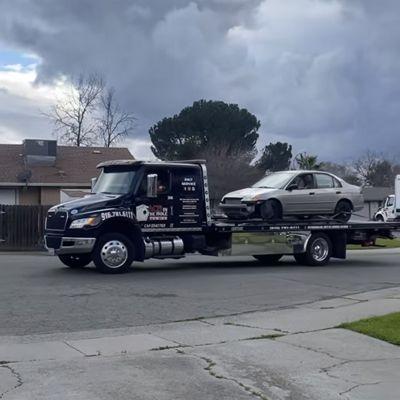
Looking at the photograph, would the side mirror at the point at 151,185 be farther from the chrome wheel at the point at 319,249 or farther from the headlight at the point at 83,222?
the chrome wheel at the point at 319,249

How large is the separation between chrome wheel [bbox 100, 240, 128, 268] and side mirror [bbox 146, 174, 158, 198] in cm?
139

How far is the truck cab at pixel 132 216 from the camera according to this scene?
1602 cm

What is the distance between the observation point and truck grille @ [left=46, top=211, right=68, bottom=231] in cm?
1605

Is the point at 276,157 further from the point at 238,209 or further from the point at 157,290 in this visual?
the point at 157,290

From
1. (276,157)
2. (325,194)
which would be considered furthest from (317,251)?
(276,157)

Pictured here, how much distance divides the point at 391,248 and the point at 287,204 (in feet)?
46.6

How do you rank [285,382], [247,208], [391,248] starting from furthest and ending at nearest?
[391,248], [247,208], [285,382]

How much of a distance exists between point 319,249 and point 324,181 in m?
1.93

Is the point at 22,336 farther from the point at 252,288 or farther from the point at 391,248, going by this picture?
the point at 391,248

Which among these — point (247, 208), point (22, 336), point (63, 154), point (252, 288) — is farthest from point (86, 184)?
point (22, 336)

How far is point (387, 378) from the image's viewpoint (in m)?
7.23

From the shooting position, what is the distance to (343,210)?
19.7 m

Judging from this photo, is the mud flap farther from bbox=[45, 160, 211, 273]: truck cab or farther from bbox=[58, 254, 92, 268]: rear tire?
bbox=[58, 254, 92, 268]: rear tire

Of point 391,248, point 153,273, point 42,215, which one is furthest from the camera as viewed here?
point 391,248
